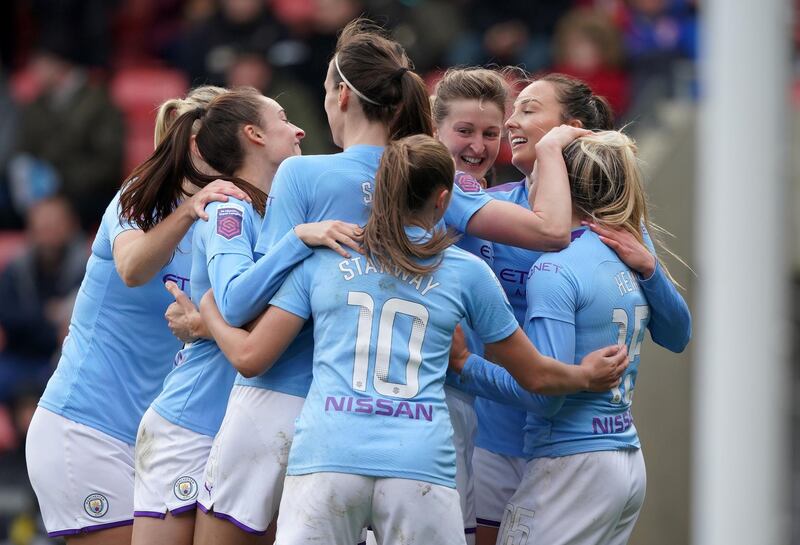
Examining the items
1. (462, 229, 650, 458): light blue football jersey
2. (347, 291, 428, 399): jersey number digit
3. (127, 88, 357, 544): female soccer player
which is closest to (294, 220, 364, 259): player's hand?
(347, 291, 428, 399): jersey number digit

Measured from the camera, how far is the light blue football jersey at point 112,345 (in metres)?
4.34

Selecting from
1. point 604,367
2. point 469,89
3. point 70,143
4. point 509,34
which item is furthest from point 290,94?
point 604,367

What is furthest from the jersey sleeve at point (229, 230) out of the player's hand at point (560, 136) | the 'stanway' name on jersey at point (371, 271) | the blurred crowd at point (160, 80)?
the blurred crowd at point (160, 80)

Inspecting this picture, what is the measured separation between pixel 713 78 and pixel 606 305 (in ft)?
5.44

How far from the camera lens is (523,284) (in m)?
4.21

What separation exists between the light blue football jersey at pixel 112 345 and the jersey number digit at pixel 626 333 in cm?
143

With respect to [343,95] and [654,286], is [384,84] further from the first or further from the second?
[654,286]

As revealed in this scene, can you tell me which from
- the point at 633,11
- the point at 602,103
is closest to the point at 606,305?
the point at 602,103

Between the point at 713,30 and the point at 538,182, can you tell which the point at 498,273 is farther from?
the point at 713,30

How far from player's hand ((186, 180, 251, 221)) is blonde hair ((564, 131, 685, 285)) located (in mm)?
1031

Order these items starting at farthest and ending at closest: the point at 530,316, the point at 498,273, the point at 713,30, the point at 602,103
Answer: the point at 602,103 → the point at 498,273 → the point at 530,316 → the point at 713,30

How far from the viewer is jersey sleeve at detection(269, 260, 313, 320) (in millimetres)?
3525

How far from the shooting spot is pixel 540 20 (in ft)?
33.6

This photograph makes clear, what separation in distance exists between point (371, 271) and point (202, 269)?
71 centimetres
